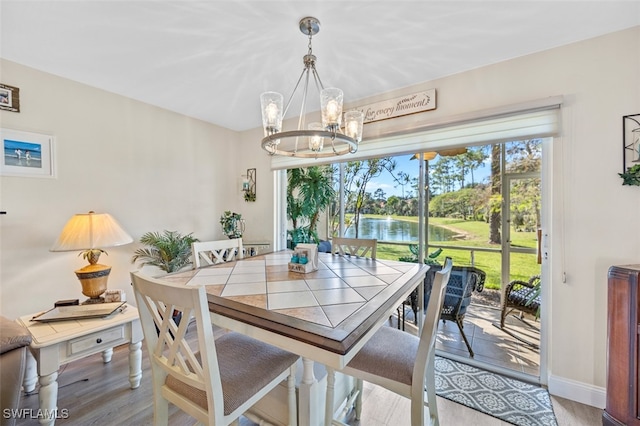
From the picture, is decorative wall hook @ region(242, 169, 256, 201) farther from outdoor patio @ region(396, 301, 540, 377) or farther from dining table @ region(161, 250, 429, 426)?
outdoor patio @ region(396, 301, 540, 377)

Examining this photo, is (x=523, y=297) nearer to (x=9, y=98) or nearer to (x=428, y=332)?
(x=428, y=332)

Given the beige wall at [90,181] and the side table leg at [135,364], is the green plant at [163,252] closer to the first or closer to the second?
the beige wall at [90,181]

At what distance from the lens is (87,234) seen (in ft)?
6.51

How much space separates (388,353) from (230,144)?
343 centimetres

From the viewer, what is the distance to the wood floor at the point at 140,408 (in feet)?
5.44

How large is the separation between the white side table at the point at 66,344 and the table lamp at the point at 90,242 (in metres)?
0.29

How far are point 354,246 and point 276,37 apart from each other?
173cm

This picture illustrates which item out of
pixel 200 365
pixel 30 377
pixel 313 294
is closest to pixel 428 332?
pixel 313 294

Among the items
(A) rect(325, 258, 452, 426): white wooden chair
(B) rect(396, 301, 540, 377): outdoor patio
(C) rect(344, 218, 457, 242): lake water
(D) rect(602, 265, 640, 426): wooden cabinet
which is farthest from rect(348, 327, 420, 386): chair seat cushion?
(C) rect(344, 218, 457, 242): lake water

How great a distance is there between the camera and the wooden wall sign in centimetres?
235

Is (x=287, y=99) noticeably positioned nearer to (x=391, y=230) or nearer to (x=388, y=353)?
(x=391, y=230)

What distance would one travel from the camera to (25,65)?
2.12 meters

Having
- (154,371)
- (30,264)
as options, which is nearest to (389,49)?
(154,371)

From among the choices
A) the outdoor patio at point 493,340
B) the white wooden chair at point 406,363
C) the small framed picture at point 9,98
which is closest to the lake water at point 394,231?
the outdoor patio at point 493,340
